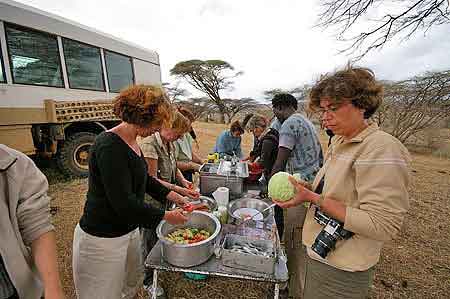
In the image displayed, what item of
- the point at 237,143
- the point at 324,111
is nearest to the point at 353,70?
the point at 324,111

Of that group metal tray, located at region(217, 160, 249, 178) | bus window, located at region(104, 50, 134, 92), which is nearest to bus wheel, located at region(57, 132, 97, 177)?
bus window, located at region(104, 50, 134, 92)

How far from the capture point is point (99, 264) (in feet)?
4.74

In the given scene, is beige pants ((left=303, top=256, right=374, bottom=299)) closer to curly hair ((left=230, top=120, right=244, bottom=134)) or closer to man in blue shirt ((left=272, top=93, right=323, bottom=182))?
man in blue shirt ((left=272, top=93, right=323, bottom=182))

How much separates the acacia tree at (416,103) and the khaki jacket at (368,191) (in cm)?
826

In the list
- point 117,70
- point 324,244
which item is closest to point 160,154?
point 324,244

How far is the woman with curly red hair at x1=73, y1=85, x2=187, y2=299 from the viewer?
1271 millimetres

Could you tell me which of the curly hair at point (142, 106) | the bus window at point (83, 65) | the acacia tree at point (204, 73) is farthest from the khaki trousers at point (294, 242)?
the acacia tree at point (204, 73)

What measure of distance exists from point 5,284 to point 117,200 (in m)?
0.55

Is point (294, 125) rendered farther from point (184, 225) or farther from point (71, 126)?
point (71, 126)

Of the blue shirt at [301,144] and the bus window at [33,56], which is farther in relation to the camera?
the bus window at [33,56]

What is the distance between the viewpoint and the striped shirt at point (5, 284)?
30.0 inches

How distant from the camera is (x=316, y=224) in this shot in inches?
50.5

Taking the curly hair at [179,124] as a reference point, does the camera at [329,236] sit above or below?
below

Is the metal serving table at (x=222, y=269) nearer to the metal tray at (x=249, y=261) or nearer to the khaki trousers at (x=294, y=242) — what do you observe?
the metal tray at (x=249, y=261)
